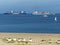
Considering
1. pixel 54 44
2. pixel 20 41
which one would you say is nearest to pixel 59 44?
pixel 54 44

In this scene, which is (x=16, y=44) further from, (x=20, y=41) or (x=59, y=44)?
(x=59, y=44)

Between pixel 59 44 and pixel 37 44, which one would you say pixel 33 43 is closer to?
pixel 37 44

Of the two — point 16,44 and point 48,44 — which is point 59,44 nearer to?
point 48,44

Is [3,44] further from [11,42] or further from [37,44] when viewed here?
[37,44]

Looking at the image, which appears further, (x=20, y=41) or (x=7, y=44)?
(x=20, y=41)

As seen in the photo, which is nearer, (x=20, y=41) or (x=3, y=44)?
(x=3, y=44)

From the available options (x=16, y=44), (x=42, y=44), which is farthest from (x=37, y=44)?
(x=16, y=44)
